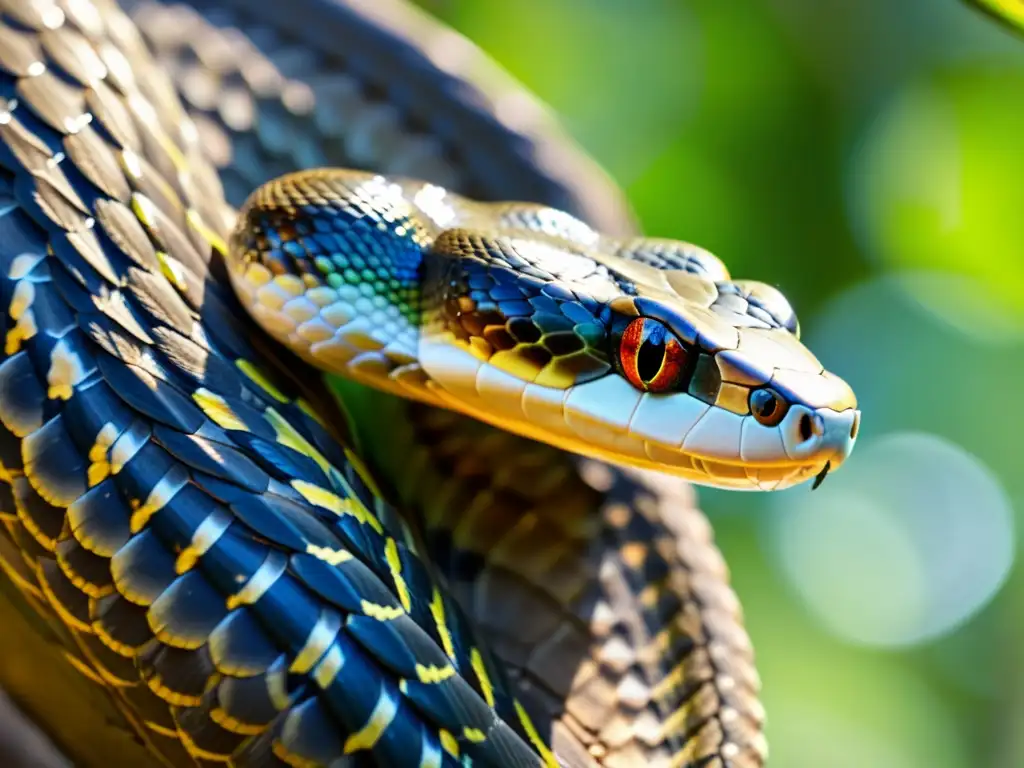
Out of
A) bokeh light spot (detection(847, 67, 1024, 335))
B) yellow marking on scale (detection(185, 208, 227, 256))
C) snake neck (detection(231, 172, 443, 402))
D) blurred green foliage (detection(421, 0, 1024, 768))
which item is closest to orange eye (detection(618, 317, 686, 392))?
snake neck (detection(231, 172, 443, 402))

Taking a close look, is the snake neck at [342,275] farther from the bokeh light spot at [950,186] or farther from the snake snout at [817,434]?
the bokeh light spot at [950,186]

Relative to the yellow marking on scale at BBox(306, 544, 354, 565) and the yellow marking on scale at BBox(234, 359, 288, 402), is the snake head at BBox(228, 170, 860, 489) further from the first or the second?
the yellow marking on scale at BBox(306, 544, 354, 565)

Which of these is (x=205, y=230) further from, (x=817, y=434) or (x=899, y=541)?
(x=899, y=541)

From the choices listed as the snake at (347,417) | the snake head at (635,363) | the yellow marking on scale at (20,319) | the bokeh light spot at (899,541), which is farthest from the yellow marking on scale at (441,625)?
the bokeh light spot at (899,541)

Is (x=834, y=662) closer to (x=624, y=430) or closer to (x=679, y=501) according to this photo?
(x=679, y=501)

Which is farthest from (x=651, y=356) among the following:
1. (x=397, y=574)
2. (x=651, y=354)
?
Answer: (x=397, y=574)

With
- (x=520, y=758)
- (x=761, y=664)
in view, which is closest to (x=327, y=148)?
(x=520, y=758)
